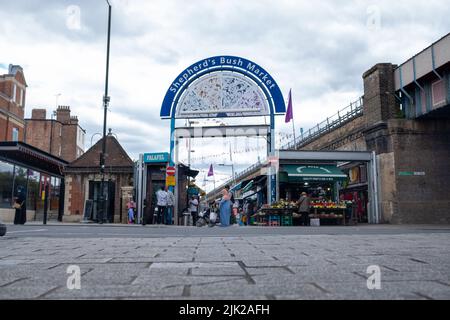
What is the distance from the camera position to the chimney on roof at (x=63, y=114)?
55.2 meters

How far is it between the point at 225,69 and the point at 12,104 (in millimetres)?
27780

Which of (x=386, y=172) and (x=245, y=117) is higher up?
(x=245, y=117)

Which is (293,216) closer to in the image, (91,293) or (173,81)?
(173,81)

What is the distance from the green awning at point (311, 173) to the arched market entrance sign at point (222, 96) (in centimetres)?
248

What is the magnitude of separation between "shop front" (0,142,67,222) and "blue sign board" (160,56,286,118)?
23.5ft

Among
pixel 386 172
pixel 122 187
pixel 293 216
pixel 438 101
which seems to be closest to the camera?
pixel 438 101

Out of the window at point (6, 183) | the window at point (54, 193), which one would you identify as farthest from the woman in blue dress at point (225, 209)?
the window at point (54, 193)

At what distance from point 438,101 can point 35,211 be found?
77.3 feet

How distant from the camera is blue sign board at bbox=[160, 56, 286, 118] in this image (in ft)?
78.0

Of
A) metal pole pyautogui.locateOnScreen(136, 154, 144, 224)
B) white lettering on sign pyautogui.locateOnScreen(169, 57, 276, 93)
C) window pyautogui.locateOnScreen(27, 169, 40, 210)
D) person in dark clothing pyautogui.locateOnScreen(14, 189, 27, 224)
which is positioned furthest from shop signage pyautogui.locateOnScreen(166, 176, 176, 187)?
window pyautogui.locateOnScreen(27, 169, 40, 210)

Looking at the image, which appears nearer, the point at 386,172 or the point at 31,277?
the point at 31,277

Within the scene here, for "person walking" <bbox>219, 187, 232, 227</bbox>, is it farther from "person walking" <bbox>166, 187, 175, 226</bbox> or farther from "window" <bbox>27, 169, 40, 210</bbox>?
"window" <bbox>27, 169, 40, 210</bbox>

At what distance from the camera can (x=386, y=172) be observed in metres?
23.2

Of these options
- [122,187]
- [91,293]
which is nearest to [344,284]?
[91,293]
